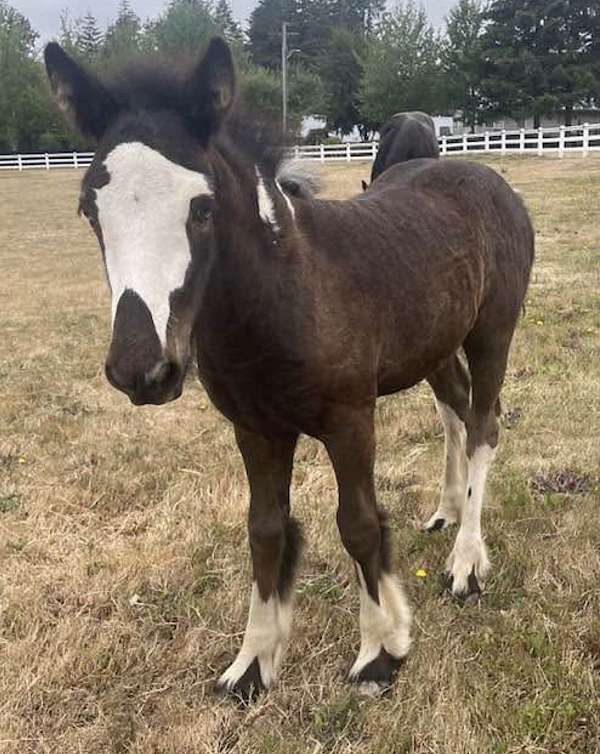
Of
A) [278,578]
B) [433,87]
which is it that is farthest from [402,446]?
[433,87]

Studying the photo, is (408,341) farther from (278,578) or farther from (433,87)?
(433,87)

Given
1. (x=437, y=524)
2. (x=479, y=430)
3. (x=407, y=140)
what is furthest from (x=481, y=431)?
(x=407, y=140)

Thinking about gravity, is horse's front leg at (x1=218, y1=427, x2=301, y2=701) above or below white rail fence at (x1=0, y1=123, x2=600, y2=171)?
below

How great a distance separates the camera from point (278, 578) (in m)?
3.07

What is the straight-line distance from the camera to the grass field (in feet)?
8.66

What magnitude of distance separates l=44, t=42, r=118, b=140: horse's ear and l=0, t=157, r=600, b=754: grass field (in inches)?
77.1

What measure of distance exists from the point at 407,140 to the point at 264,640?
10.3 feet

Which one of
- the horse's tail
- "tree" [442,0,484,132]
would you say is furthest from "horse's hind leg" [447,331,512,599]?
"tree" [442,0,484,132]

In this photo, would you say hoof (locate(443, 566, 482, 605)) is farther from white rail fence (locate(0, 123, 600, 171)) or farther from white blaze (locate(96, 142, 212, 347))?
white rail fence (locate(0, 123, 600, 171))

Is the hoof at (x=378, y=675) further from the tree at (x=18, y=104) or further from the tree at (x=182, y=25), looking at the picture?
the tree at (x=18, y=104)

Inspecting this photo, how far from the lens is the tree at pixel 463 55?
4416 cm

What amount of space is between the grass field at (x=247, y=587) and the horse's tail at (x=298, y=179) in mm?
1690

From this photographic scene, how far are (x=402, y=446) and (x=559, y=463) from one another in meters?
0.98

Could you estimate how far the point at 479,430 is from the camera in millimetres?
3707
